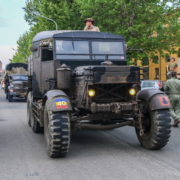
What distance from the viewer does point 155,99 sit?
686 centimetres

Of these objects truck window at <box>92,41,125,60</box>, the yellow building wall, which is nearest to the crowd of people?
truck window at <box>92,41,125,60</box>

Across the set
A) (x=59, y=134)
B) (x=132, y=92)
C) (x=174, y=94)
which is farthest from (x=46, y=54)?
(x=174, y=94)

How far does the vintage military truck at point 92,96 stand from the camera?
6.41 metres

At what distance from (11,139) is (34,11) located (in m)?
37.3

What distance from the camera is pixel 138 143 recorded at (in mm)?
7844

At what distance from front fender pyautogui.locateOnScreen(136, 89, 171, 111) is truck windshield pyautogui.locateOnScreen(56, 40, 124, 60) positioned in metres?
1.37

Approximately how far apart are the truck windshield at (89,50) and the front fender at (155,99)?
1368 millimetres

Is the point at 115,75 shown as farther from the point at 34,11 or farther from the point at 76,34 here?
the point at 34,11

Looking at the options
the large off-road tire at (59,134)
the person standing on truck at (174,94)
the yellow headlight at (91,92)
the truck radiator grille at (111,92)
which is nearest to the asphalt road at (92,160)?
the large off-road tire at (59,134)

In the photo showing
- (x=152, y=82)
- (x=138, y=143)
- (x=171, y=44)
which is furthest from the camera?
(x=171, y=44)

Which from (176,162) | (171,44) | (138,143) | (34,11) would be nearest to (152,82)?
(171,44)

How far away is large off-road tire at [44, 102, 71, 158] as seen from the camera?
620cm

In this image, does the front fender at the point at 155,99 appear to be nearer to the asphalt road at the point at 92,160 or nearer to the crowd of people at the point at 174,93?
the asphalt road at the point at 92,160

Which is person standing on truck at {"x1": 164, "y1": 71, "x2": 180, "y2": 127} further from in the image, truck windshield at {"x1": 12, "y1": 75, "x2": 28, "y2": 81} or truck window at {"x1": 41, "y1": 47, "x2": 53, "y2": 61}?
truck windshield at {"x1": 12, "y1": 75, "x2": 28, "y2": 81}
